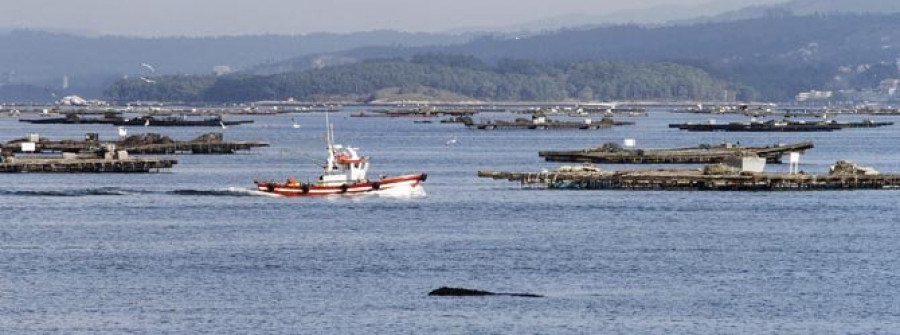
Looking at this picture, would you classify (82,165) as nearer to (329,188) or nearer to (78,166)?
(78,166)

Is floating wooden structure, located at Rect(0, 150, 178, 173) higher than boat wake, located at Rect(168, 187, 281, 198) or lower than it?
higher

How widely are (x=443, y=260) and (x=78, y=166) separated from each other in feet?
175

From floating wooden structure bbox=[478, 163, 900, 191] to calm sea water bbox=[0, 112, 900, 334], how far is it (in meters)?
1.93

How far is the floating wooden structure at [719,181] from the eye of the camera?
309ft

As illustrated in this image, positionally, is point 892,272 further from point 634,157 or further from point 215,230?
point 634,157

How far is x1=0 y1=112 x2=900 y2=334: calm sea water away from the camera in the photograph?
1935 inches

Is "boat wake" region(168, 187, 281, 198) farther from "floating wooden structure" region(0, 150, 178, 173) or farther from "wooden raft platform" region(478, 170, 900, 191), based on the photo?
"floating wooden structure" region(0, 150, 178, 173)

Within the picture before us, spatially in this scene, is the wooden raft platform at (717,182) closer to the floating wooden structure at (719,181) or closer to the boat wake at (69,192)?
the floating wooden structure at (719,181)

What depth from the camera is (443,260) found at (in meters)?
62.1

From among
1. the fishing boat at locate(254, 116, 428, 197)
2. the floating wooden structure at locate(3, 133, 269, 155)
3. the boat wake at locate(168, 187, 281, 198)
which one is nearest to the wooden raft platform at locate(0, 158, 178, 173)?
the boat wake at locate(168, 187, 281, 198)

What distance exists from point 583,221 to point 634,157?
47555 mm

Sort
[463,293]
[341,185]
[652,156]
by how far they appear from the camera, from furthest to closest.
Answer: [652,156]
[341,185]
[463,293]

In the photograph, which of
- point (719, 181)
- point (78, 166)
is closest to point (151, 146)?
point (78, 166)

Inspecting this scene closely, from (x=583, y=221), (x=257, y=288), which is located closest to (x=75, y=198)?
(x=583, y=221)
